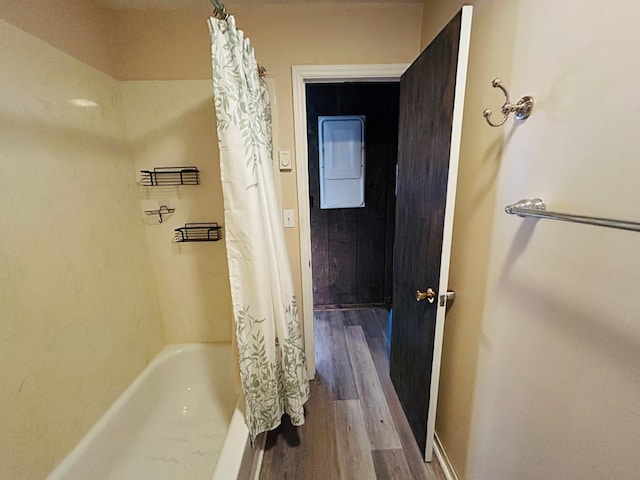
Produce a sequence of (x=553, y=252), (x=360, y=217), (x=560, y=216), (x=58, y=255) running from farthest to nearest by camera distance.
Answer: (x=360, y=217), (x=58, y=255), (x=553, y=252), (x=560, y=216)

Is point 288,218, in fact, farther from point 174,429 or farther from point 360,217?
point 174,429

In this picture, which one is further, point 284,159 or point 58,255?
point 284,159

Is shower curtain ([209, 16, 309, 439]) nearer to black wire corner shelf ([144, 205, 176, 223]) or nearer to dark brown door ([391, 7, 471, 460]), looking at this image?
dark brown door ([391, 7, 471, 460])

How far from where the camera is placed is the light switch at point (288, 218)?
1706 millimetres

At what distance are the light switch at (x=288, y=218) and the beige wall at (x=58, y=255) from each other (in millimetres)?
902

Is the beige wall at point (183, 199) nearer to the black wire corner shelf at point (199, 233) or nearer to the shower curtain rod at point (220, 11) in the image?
the black wire corner shelf at point (199, 233)

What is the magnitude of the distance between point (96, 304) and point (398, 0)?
227cm

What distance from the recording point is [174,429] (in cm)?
151

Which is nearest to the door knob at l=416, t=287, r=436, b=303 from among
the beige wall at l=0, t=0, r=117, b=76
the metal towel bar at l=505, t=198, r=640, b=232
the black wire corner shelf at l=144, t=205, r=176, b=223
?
the metal towel bar at l=505, t=198, r=640, b=232

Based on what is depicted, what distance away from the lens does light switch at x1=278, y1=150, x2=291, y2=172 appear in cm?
164

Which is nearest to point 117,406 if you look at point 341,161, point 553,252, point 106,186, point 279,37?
point 106,186

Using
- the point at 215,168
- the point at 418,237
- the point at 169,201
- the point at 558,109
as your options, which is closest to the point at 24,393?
the point at 169,201

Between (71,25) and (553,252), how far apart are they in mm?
2157

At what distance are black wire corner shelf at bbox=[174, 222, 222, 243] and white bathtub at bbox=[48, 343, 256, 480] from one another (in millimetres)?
753
